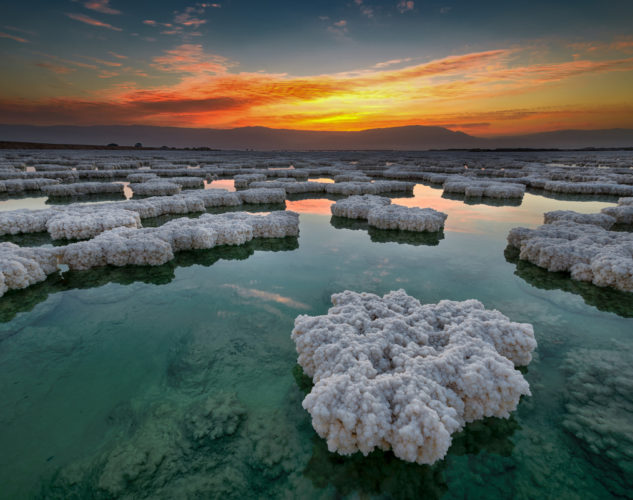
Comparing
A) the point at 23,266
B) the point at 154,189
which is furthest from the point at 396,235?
the point at 154,189

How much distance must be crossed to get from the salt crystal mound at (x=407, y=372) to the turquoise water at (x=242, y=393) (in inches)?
16.8

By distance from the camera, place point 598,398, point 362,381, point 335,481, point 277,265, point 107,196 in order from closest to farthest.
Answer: point 335,481 < point 362,381 < point 598,398 < point 277,265 < point 107,196

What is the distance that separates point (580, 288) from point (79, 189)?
31.3m

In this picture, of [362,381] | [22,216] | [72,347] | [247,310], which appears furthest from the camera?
[22,216]

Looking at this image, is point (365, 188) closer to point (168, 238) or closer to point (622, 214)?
point (622, 214)

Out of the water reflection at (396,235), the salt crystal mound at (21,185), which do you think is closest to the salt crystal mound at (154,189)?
the salt crystal mound at (21,185)

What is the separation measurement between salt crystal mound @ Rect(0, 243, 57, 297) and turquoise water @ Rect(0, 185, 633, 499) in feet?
1.02

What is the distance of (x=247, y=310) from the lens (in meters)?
8.00

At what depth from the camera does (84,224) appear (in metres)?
13.4

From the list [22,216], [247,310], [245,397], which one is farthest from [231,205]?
[245,397]

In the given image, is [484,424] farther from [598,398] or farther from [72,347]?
[72,347]

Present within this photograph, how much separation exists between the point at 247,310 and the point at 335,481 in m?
4.83

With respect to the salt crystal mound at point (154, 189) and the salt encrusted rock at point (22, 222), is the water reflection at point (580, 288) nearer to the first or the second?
the salt encrusted rock at point (22, 222)

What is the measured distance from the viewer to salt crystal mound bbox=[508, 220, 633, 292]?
8.95 metres
